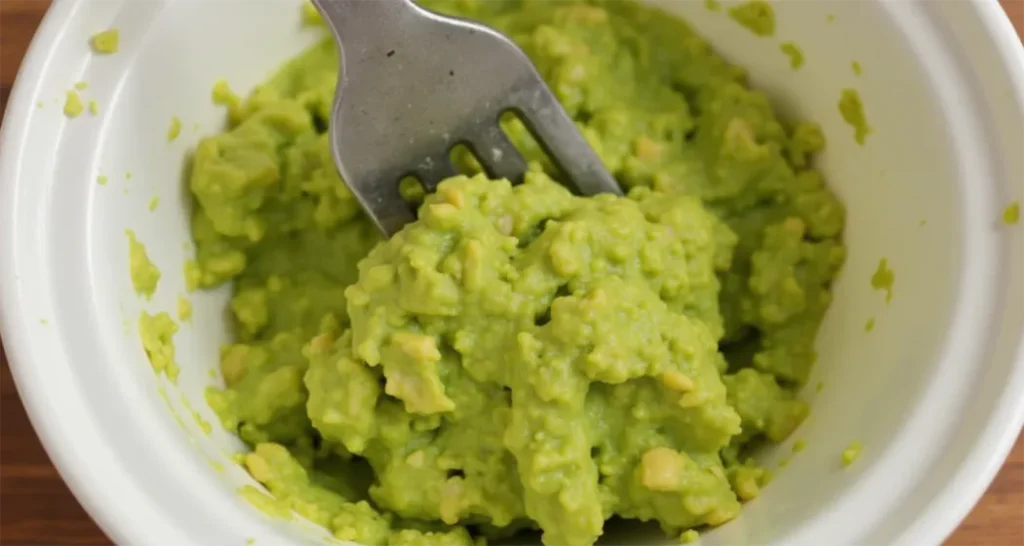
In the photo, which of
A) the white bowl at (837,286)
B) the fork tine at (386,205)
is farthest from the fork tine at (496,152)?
the white bowl at (837,286)

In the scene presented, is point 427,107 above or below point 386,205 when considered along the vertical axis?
above

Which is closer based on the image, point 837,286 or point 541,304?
point 541,304

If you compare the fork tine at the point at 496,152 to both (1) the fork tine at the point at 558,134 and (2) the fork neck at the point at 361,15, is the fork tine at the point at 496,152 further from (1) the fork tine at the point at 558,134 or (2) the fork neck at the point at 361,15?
(2) the fork neck at the point at 361,15

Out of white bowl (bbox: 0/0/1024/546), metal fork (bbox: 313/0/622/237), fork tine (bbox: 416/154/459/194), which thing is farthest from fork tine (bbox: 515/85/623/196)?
white bowl (bbox: 0/0/1024/546)

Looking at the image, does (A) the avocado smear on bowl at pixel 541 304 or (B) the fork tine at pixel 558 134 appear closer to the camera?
(A) the avocado smear on bowl at pixel 541 304

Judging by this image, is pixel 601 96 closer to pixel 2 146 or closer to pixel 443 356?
pixel 443 356

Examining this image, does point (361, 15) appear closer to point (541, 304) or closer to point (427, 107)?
point (427, 107)

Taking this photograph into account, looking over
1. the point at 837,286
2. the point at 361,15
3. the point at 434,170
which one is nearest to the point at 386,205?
the point at 434,170

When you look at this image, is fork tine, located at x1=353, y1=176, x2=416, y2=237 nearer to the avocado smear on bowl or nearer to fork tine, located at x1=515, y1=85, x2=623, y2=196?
the avocado smear on bowl
